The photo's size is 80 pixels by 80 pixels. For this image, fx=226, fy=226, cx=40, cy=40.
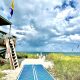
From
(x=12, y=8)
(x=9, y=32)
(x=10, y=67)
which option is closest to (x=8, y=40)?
(x=9, y=32)

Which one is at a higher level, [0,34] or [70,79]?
[0,34]

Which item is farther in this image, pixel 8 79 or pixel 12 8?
pixel 12 8

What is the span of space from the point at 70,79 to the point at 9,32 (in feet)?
36.6

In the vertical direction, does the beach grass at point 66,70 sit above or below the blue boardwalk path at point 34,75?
above

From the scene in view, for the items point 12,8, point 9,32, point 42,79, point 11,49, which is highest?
point 12,8

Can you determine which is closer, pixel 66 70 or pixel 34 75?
pixel 34 75

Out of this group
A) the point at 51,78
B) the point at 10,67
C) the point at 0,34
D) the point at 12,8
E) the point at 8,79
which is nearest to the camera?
the point at 8,79

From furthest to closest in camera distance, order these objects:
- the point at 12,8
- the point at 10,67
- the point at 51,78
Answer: the point at 12,8
the point at 10,67
the point at 51,78

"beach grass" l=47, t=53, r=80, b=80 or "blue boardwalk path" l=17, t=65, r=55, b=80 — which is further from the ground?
"beach grass" l=47, t=53, r=80, b=80

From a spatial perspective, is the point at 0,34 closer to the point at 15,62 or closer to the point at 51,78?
the point at 15,62

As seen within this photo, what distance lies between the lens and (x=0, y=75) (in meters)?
18.2

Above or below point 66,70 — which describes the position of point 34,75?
below

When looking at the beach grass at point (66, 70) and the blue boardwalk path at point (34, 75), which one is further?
the blue boardwalk path at point (34, 75)

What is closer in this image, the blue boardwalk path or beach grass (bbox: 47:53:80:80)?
beach grass (bbox: 47:53:80:80)
